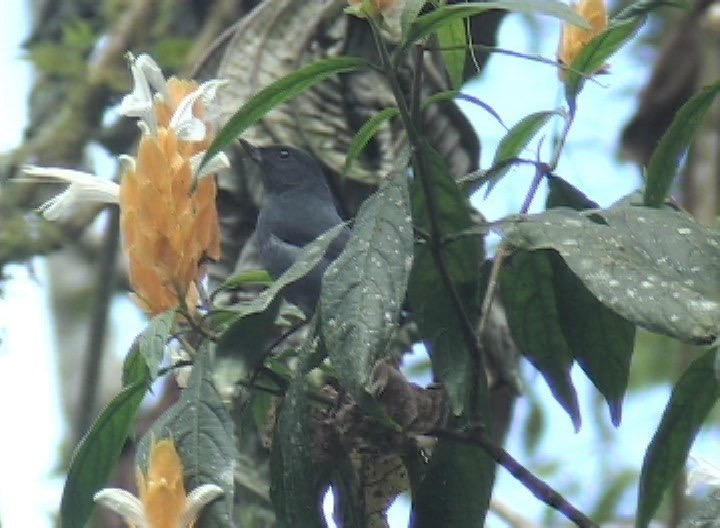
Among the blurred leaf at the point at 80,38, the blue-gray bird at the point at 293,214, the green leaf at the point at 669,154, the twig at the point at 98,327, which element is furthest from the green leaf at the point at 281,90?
the blurred leaf at the point at 80,38

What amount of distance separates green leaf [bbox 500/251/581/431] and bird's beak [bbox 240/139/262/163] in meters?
0.97

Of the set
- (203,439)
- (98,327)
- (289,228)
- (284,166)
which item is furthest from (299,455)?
(98,327)

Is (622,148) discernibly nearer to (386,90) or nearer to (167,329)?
(386,90)

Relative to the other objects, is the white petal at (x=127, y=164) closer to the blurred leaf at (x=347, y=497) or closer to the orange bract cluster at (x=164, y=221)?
the orange bract cluster at (x=164, y=221)

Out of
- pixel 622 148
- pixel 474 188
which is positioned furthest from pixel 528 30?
pixel 474 188

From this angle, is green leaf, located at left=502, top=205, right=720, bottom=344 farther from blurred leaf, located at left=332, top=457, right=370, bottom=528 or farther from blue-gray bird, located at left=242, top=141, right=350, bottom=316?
blue-gray bird, located at left=242, top=141, right=350, bottom=316

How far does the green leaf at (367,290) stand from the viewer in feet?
4.01

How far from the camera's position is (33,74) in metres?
4.32

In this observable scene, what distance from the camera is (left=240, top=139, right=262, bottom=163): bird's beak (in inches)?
96.2

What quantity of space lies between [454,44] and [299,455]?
474mm

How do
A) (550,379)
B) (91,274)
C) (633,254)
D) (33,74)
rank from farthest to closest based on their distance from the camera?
(91,274) → (33,74) → (550,379) → (633,254)

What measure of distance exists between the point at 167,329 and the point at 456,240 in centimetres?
31

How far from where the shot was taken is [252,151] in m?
2.46

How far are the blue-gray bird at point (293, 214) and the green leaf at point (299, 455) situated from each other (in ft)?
2.08
